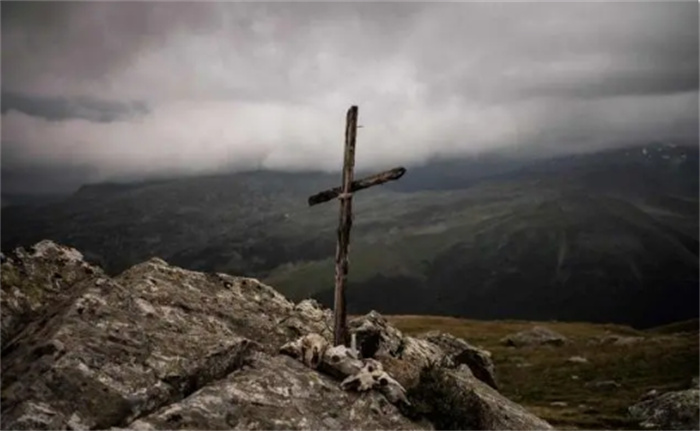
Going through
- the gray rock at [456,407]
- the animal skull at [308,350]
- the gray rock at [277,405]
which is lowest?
the gray rock at [456,407]

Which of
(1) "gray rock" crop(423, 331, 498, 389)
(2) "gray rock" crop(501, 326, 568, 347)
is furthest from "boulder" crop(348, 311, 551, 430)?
(2) "gray rock" crop(501, 326, 568, 347)

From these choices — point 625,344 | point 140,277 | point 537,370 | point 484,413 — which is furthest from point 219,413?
point 625,344

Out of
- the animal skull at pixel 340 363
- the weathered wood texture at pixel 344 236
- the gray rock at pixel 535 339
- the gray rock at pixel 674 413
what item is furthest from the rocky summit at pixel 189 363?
the gray rock at pixel 535 339

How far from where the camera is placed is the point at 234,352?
68.8ft

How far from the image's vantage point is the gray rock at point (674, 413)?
4625cm

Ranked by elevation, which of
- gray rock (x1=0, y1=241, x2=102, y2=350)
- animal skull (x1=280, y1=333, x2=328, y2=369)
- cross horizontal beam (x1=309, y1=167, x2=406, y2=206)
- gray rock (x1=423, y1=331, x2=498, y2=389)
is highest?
cross horizontal beam (x1=309, y1=167, x2=406, y2=206)

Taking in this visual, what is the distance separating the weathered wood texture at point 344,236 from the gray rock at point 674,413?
1314 inches

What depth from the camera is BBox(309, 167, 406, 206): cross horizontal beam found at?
977 inches

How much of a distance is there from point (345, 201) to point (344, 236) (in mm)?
1435

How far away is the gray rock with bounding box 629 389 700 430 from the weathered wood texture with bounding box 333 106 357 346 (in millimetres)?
33365

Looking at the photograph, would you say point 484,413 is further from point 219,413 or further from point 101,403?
point 101,403

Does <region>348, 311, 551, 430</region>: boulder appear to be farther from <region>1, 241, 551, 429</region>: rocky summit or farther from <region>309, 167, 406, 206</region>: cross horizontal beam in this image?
<region>309, 167, 406, 206</region>: cross horizontal beam

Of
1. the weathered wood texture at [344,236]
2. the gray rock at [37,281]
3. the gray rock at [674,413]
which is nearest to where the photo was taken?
the gray rock at [37,281]

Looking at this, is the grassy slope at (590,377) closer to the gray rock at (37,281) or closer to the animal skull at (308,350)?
the animal skull at (308,350)
